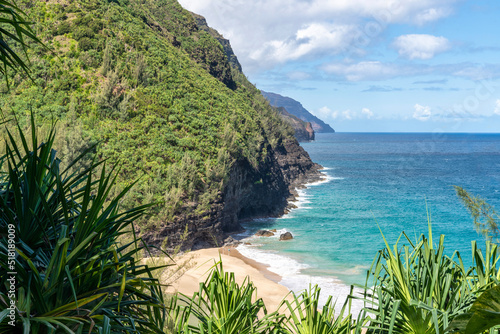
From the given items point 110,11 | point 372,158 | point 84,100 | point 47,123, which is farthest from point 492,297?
point 372,158

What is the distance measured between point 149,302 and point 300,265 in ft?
81.5

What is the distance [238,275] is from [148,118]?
13.6 meters

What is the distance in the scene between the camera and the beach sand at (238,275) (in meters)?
20.1

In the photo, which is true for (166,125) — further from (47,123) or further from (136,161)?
(47,123)

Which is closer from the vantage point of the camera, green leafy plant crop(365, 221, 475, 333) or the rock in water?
green leafy plant crop(365, 221, 475, 333)

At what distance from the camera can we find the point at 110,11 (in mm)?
A: 36562

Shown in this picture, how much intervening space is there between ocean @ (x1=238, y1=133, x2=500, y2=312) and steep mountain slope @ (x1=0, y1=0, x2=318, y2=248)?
4.38 meters

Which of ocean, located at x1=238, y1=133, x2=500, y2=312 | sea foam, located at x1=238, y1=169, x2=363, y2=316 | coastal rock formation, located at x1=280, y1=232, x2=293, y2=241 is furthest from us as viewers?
coastal rock formation, located at x1=280, y1=232, x2=293, y2=241

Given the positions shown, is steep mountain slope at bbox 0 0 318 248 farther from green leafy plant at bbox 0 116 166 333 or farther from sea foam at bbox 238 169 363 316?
green leafy plant at bbox 0 116 166 333

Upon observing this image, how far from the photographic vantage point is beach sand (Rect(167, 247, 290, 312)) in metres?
20.1

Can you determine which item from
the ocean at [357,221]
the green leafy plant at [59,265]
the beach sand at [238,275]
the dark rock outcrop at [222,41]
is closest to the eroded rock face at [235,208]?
the beach sand at [238,275]

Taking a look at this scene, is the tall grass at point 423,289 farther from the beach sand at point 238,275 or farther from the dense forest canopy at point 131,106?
the dense forest canopy at point 131,106

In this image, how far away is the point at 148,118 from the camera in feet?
96.7

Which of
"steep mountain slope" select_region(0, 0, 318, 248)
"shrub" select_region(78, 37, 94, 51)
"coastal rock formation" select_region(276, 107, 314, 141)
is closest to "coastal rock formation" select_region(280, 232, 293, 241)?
"steep mountain slope" select_region(0, 0, 318, 248)
